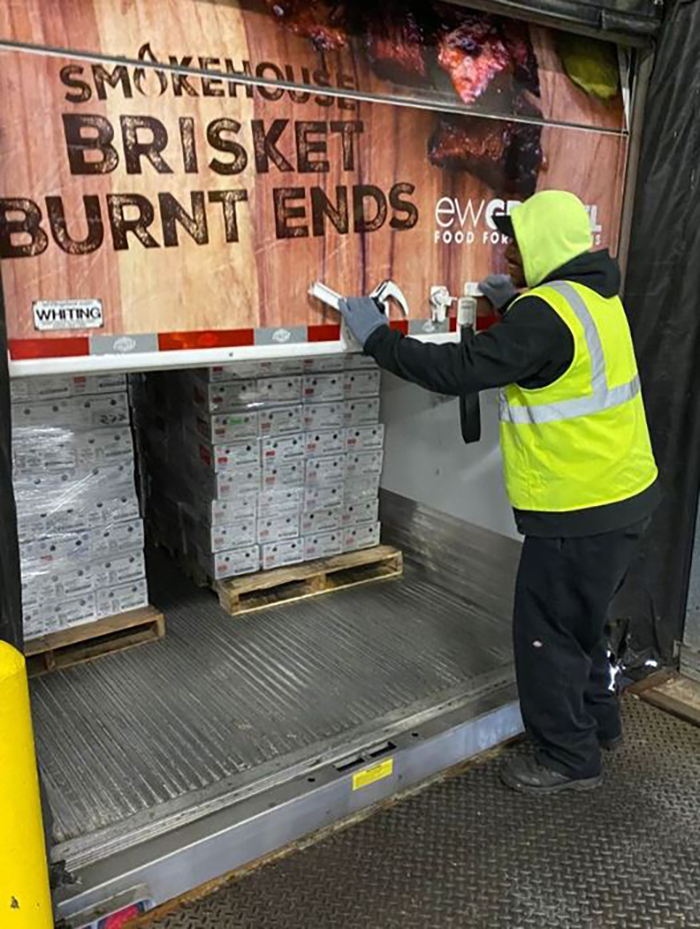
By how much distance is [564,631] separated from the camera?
9.92 feet

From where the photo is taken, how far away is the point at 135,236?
2.30 metres

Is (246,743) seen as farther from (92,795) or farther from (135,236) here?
(135,236)

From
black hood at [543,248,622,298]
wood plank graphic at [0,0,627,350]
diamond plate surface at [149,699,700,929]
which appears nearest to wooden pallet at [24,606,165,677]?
diamond plate surface at [149,699,700,929]

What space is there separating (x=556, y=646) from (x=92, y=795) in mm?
1785

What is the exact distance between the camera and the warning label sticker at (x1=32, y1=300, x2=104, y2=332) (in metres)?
2.18

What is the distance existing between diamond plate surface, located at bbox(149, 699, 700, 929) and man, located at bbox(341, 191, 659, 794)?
0.16 m

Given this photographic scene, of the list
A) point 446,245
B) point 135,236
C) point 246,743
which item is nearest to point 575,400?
point 446,245

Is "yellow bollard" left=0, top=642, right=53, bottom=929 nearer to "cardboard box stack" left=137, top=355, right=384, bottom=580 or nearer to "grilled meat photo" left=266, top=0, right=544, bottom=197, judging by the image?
"grilled meat photo" left=266, top=0, right=544, bottom=197

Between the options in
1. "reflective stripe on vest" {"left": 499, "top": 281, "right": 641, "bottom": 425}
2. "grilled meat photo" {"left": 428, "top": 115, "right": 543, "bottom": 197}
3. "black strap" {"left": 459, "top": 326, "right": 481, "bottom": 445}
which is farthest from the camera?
"black strap" {"left": 459, "top": 326, "right": 481, "bottom": 445}

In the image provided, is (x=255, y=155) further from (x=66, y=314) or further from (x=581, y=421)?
(x=581, y=421)

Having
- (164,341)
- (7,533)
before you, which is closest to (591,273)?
(164,341)

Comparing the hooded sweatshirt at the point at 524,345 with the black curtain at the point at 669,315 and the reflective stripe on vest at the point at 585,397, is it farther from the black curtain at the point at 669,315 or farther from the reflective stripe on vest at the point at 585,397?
the black curtain at the point at 669,315

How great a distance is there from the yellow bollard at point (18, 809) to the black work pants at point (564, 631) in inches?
72.5

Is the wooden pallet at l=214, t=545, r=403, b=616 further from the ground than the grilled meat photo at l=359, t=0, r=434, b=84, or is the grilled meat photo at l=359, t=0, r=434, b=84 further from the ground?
the grilled meat photo at l=359, t=0, r=434, b=84
